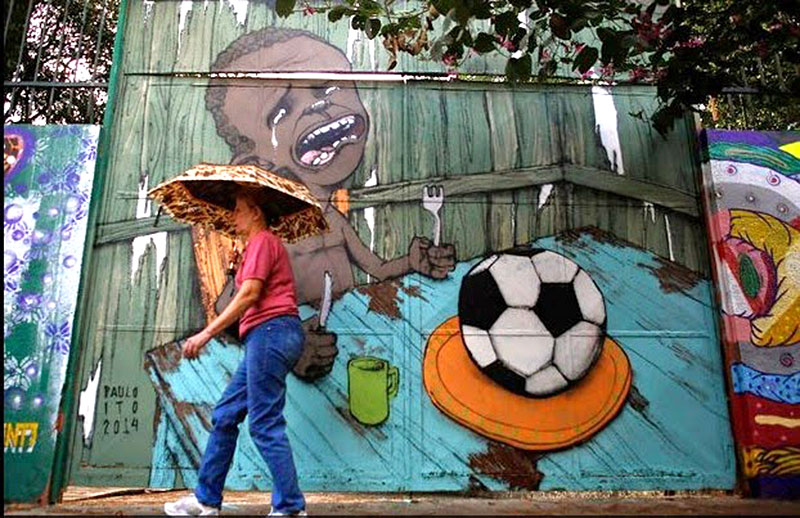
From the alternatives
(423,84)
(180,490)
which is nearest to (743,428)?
(423,84)

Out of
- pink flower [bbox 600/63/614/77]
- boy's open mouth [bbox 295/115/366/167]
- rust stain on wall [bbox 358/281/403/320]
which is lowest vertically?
rust stain on wall [bbox 358/281/403/320]

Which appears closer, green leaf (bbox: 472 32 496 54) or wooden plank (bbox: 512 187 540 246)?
green leaf (bbox: 472 32 496 54)

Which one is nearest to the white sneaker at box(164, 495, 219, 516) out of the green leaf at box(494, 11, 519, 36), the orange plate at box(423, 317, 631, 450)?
the orange plate at box(423, 317, 631, 450)

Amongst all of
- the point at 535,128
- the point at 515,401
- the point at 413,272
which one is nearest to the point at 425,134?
the point at 535,128

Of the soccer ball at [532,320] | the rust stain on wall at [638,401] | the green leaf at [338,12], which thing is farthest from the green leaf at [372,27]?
the rust stain on wall at [638,401]

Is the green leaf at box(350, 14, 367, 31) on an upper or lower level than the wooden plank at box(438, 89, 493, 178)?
upper

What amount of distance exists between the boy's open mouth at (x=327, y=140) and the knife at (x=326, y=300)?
2.66 feet

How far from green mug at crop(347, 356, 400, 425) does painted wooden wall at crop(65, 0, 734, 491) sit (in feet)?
0.15

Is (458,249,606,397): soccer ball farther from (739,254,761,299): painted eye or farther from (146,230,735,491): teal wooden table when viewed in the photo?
(739,254,761,299): painted eye

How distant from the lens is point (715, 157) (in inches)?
173

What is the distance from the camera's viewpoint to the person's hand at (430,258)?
13.8 feet

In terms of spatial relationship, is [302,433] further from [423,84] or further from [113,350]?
[423,84]

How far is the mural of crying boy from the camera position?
4195 mm

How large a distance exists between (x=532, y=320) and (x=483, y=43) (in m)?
1.80
